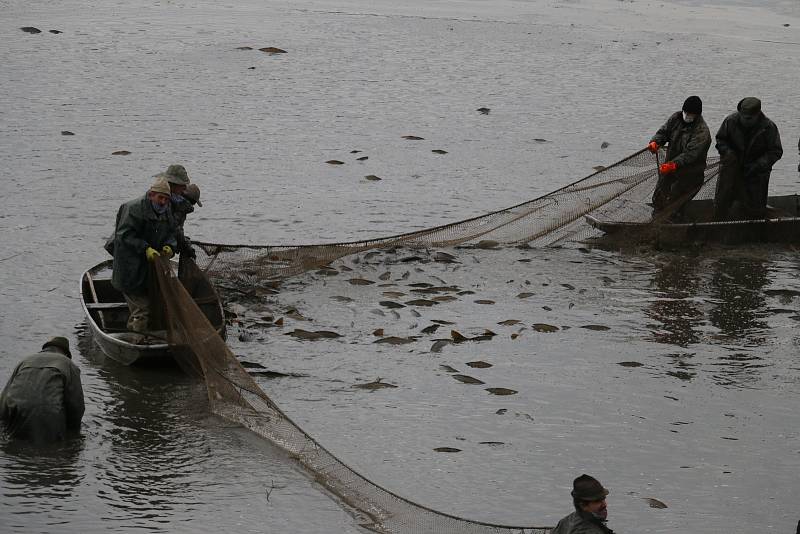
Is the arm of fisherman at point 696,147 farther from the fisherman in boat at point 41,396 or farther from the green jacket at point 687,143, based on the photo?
the fisherman in boat at point 41,396

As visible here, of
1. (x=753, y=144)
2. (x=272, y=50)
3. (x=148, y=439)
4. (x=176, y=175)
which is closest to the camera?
(x=148, y=439)

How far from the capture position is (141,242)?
8195 millimetres

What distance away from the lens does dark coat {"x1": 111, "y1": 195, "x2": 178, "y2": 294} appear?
8.19 meters

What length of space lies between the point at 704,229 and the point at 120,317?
20.0ft

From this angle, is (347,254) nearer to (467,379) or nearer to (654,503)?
(467,379)

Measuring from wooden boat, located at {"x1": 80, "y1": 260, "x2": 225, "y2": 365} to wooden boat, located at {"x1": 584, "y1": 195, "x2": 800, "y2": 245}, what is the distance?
14.8 feet

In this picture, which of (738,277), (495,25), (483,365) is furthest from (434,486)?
(495,25)

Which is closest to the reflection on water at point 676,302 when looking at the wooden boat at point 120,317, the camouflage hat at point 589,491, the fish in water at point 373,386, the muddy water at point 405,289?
the muddy water at point 405,289

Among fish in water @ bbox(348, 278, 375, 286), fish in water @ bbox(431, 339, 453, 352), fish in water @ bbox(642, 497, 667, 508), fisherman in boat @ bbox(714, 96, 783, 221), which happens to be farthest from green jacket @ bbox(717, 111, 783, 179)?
fish in water @ bbox(642, 497, 667, 508)

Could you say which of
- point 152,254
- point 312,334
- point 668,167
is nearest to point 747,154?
point 668,167

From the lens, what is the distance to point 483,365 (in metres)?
8.82

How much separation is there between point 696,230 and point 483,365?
3910 mm

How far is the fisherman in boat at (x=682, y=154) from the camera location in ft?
36.7

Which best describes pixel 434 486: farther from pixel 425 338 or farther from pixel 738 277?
pixel 738 277
